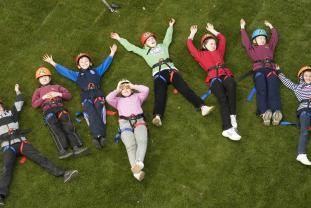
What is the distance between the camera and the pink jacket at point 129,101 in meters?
10.7

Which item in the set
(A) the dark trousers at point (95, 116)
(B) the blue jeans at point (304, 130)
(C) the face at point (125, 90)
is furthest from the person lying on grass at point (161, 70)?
(B) the blue jeans at point (304, 130)

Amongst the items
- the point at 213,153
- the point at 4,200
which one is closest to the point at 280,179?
the point at 213,153

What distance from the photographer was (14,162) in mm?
10469

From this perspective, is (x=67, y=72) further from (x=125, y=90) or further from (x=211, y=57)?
(x=211, y=57)

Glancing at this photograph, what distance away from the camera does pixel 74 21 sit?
43.0 ft

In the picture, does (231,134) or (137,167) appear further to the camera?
(231,134)

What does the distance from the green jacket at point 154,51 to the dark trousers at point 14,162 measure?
392 centimetres

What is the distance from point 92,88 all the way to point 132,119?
170cm

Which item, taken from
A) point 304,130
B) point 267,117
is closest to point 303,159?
point 304,130

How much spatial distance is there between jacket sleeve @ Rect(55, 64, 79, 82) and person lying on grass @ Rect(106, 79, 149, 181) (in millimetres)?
1557

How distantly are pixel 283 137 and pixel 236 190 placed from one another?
1976mm

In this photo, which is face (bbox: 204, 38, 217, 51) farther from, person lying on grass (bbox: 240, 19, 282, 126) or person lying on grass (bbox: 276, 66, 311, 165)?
person lying on grass (bbox: 276, 66, 311, 165)

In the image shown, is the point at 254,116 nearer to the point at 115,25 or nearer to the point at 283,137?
the point at 283,137

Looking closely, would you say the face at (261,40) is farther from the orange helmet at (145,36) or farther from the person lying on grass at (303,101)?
the orange helmet at (145,36)
